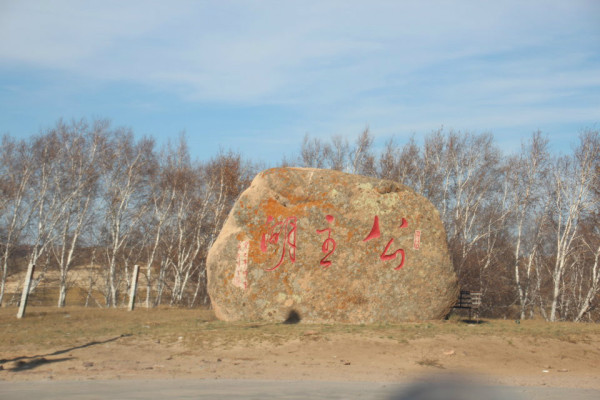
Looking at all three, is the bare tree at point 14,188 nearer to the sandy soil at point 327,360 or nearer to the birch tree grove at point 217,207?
the birch tree grove at point 217,207

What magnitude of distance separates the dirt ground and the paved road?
1.97ft

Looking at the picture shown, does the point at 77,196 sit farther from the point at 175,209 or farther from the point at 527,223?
the point at 527,223

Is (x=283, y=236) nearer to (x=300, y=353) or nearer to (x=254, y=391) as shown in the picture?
(x=300, y=353)

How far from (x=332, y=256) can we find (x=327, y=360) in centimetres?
417

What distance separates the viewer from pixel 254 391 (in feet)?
24.7

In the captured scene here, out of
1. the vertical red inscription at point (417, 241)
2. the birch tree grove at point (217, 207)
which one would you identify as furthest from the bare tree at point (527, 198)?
the vertical red inscription at point (417, 241)

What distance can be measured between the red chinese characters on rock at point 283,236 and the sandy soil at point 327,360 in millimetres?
2867

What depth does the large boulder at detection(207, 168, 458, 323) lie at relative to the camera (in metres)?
14.2

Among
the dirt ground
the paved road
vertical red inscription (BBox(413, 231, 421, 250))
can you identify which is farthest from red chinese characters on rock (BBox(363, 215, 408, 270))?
the paved road

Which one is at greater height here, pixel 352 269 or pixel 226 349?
pixel 352 269

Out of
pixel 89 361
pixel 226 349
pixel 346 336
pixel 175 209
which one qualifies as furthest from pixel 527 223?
pixel 89 361

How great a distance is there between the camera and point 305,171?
1499 centimetres

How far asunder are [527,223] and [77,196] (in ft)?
86.4

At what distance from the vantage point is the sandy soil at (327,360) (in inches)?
357
